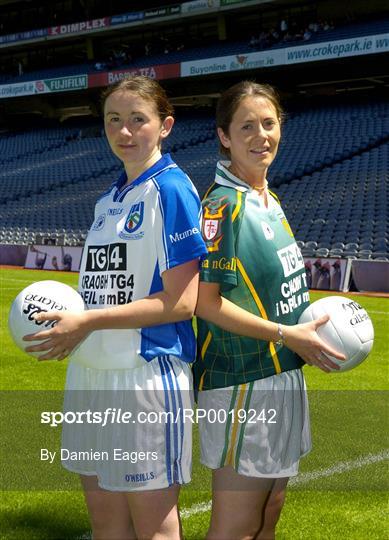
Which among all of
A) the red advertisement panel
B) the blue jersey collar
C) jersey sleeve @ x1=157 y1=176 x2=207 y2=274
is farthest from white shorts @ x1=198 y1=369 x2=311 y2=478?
the red advertisement panel

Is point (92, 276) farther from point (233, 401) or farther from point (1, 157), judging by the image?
point (1, 157)

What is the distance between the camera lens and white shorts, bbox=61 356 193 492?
7.79ft

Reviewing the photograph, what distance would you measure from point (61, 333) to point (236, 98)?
3.51 ft

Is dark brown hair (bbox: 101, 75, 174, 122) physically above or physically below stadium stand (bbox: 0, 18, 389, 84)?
above

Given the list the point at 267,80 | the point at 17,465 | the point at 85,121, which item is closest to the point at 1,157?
the point at 85,121

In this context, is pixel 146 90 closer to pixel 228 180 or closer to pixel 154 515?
pixel 228 180

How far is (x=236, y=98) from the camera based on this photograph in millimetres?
2625

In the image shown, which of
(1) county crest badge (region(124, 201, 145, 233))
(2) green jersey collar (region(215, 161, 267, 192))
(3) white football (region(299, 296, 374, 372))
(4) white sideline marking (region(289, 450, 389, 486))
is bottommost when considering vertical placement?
(4) white sideline marking (region(289, 450, 389, 486))

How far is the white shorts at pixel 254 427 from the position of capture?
2520mm

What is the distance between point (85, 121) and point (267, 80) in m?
13.2

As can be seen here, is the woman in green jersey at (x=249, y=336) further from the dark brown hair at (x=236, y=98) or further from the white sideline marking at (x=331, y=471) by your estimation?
the white sideline marking at (x=331, y=471)

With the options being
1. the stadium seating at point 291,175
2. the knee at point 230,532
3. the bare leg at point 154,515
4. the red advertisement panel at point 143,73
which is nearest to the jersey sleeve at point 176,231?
the bare leg at point 154,515

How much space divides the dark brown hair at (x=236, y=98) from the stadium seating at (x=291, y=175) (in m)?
14.8

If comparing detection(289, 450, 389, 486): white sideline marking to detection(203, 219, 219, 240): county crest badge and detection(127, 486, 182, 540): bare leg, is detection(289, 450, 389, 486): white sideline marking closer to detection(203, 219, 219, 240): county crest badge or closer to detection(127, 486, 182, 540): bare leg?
detection(127, 486, 182, 540): bare leg
